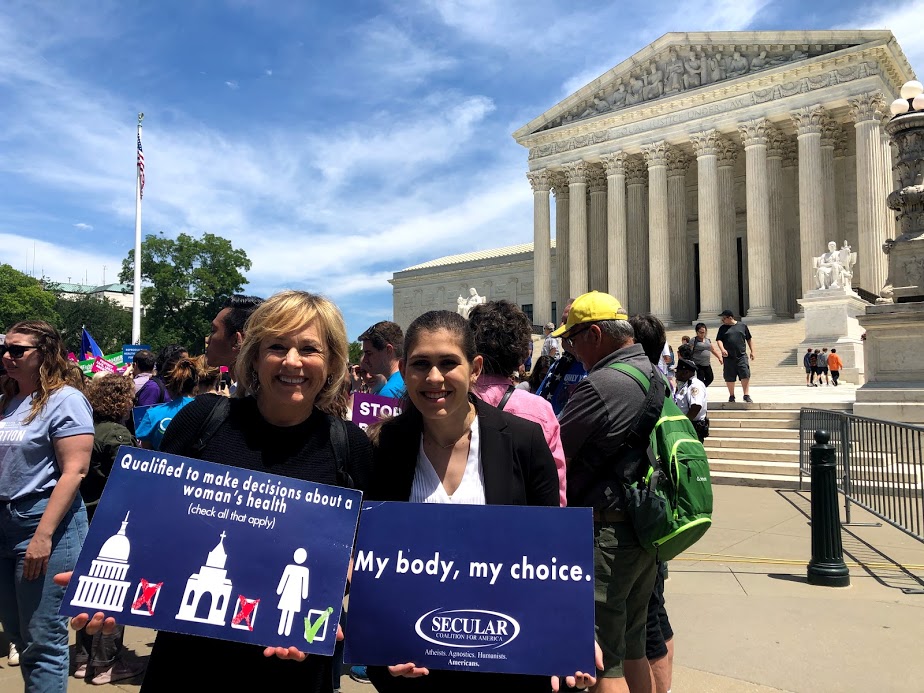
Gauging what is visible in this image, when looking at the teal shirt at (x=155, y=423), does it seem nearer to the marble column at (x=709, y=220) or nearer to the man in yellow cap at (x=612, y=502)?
the man in yellow cap at (x=612, y=502)

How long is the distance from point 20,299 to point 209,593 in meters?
75.9

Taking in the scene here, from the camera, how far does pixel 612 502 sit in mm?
3014

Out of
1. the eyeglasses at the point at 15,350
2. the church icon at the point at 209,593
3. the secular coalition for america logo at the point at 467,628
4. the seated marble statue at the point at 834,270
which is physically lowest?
the secular coalition for america logo at the point at 467,628

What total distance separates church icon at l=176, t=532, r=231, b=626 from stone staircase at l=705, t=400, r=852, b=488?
11119 millimetres

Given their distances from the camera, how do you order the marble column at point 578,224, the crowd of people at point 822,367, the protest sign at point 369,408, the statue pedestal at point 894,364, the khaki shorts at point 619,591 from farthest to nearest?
the marble column at point 578,224 < the crowd of people at point 822,367 < the statue pedestal at point 894,364 < the protest sign at point 369,408 < the khaki shorts at point 619,591

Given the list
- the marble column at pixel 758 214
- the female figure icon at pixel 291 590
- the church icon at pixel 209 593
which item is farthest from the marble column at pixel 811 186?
the church icon at pixel 209 593

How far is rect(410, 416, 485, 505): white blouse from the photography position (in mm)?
2445

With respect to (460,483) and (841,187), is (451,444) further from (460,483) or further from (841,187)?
(841,187)

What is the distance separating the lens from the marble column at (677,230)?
40.1 m

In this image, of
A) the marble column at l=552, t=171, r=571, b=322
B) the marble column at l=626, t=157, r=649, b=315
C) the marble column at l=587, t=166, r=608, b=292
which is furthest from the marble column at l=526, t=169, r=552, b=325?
the marble column at l=626, t=157, r=649, b=315

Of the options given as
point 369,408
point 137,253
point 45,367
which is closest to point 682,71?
point 137,253

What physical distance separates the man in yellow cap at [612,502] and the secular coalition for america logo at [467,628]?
2.96 ft

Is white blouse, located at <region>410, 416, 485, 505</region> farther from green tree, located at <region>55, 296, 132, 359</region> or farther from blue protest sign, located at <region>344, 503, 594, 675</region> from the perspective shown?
green tree, located at <region>55, 296, 132, 359</region>

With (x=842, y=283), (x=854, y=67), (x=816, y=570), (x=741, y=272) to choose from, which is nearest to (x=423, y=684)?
(x=816, y=570)
